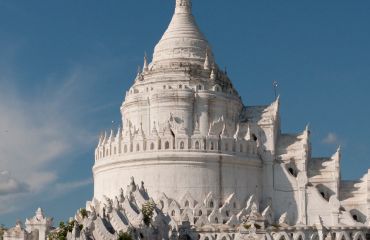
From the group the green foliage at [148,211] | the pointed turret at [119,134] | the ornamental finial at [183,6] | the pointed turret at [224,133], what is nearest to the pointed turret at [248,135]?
the pointed turret at [224,133]

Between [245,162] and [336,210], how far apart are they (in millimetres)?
7845

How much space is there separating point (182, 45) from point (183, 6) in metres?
4.99

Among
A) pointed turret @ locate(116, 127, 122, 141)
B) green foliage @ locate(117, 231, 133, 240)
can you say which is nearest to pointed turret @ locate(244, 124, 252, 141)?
pointed turret @ locate(116, 127, 122, 141)

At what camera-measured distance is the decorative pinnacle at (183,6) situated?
72125 mm

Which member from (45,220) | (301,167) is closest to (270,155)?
(301,167)

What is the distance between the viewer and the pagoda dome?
6841cm

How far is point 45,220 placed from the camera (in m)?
63.7

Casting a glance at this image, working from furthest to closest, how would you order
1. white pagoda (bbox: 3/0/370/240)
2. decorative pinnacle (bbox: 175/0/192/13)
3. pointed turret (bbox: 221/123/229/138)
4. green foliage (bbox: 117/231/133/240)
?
decorative pinnacle (bbox: 175/0/192/13), pointed turret (bbox: 221/123/229/138), white pagoda (bbox: 3/0/370/240), green foliage (bbox: 117/231/133/240)

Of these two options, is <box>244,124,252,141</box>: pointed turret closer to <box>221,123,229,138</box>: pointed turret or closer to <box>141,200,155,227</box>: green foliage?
<box>221,123,229,138</box>: pointed turret

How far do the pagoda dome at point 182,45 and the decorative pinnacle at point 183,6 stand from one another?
0.39 metres

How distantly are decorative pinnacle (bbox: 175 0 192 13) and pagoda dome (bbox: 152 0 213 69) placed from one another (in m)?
0.39

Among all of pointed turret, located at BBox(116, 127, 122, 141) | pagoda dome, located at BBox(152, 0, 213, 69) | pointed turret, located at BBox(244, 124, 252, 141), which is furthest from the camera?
Answer: pagoda dome, located at BBox(152, 0, 213, 69)

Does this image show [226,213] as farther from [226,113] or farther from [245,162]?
[226,113]

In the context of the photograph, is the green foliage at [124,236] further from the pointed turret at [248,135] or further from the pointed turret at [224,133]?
the pointed turret at [248,135]
